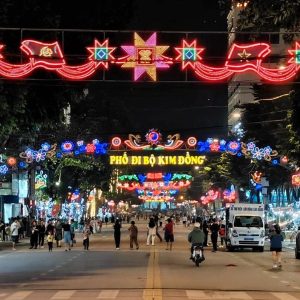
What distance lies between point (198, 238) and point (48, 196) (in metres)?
43.5

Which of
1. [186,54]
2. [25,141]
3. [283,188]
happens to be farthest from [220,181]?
[186,54]

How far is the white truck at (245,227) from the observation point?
38781 mm

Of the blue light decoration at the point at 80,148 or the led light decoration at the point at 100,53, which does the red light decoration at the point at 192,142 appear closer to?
the blue light decoration at the point at 80,148

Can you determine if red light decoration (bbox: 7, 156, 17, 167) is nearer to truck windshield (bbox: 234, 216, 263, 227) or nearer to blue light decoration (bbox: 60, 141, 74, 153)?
blue light decoration (bbox: 60, 141, 74, 153)

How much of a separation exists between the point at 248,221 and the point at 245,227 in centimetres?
95

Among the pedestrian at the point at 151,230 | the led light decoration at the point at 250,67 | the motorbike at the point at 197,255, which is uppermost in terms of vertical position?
the led light decoration at the point at 250,67

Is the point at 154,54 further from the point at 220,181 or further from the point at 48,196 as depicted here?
the point at 220,181

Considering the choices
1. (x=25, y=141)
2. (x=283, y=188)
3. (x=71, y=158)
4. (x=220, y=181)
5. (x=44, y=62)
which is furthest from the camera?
(x=220, y=181)

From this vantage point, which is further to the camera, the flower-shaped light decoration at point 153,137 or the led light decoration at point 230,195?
the led light decoration at point 230,195

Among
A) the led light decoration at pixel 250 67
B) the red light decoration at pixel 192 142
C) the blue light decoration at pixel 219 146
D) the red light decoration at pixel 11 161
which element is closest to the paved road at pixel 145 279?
the led light decoration at pixel 250 67

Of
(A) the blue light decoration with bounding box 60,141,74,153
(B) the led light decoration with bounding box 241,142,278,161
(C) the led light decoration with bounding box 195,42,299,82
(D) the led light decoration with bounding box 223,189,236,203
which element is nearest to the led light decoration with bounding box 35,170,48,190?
(A) the blue light decoration with bounding box 60,141,74,153

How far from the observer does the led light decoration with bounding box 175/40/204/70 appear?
22.4 meters

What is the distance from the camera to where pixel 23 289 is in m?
A: 18.4

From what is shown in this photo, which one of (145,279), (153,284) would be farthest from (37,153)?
(153,284)
